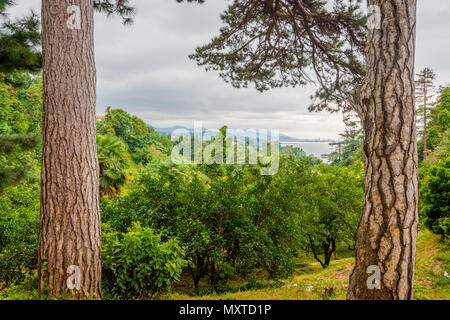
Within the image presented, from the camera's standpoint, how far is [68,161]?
271 cm

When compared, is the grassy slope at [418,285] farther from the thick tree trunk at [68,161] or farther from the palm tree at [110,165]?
the palm tree at [110,165]

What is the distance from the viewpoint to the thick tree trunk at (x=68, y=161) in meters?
2.64

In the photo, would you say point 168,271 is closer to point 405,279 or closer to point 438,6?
point 405,279

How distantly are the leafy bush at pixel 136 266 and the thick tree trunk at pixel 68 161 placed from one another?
0.21 metres

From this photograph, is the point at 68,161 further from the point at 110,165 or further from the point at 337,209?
the point at 337,209

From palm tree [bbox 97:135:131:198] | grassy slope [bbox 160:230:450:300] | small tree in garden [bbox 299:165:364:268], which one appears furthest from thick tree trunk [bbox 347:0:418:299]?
palm tree [bbox 97:135:131:198]

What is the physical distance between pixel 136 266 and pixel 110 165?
784cm

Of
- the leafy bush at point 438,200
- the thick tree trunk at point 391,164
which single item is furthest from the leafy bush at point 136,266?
the leafy bush at point 438,200

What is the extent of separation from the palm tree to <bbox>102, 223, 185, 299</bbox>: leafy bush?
7.39 meters

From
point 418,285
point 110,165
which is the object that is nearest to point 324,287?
point 418,285

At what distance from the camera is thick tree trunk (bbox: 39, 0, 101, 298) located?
8.68 feet
